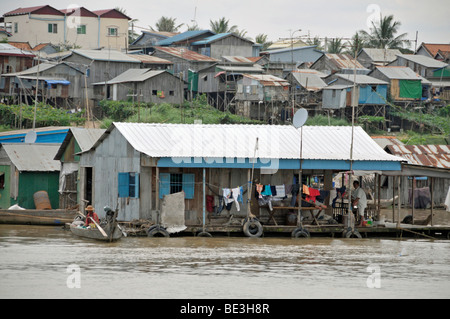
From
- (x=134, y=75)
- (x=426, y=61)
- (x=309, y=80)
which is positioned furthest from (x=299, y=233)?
(x=426, y=61)

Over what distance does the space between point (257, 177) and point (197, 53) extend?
39.9m

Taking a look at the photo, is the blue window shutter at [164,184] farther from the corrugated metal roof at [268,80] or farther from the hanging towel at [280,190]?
the corrugated metal roof at [268,80]

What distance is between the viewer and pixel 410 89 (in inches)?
2205

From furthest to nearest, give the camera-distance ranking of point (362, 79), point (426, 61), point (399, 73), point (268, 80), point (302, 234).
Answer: point (426, 61), point (399, 73), point (362, 79), point (268, 80), point (302, 234)

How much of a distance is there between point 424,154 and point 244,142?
13221mm

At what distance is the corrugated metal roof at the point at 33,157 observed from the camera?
91.1 feet

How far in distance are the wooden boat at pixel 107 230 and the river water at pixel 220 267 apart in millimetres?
218

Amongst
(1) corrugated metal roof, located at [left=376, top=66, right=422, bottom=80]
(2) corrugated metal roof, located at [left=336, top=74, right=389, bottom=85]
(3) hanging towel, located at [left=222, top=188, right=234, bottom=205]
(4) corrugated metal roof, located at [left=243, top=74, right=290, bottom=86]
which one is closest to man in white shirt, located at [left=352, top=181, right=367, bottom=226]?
(3) hanging towel, located at [left=222, top=188, right=234, bottom=205]

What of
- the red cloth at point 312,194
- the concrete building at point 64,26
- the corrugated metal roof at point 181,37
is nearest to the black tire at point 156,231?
the red cloth at point 312,194

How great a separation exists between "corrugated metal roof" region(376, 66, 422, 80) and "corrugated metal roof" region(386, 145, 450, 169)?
69.8ft

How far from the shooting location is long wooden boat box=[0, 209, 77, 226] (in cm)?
2577

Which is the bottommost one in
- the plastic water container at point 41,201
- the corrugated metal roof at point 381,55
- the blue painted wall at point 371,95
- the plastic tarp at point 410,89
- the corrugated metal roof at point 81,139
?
the plastic water container at point 41,201

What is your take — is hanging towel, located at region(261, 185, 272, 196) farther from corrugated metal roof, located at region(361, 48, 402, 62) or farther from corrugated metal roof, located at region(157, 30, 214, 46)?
corrugated metal roof, located at region(361, 48, 402, 62)

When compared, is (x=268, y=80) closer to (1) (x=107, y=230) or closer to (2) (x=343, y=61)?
(2) (x=343, y=61)
